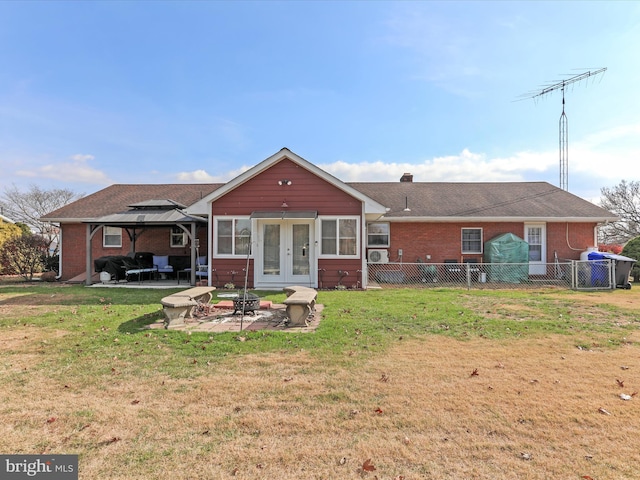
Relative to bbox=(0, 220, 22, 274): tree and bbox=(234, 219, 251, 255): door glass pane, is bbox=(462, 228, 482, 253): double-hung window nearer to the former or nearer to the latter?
bbox=(234, 219, 251, 255): door glass pane

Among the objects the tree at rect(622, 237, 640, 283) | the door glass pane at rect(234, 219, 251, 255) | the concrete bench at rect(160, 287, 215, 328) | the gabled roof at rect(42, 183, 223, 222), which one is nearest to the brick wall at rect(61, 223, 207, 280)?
the gabled roof at rect(42, 183, 223, 222)

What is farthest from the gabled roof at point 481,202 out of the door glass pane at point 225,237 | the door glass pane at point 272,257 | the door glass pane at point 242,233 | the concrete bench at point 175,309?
the concrete bench at point 175,309

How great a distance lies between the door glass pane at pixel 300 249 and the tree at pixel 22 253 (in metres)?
12.4

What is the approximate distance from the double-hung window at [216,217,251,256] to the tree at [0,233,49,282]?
970 centimetres

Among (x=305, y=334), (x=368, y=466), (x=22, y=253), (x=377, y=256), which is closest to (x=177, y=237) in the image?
(x=22, y=253)

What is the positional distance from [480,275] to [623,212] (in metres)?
26.5

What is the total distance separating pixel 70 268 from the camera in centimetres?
1703

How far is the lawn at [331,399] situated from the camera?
9.07 feet

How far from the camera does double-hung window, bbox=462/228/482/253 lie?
16719 millimetres

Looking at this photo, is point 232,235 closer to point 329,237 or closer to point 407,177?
point 329,237

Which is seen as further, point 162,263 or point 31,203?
point 31,203

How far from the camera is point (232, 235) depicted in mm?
12977

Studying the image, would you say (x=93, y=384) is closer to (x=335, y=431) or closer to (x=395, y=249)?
(x=335, y=431)

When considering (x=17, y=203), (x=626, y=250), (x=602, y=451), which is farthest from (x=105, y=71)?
(x=17, y=203)
